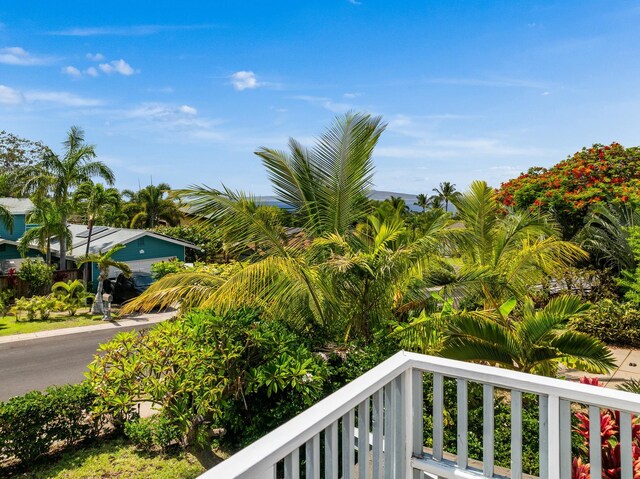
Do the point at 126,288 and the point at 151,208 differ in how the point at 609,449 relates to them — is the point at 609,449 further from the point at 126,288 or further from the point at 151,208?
the point at 151,208

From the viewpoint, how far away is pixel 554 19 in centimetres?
838

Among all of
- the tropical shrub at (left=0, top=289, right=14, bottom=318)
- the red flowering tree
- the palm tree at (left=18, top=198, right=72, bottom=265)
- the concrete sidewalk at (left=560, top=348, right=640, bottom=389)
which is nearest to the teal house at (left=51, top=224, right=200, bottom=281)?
the palm tree at (left=18, top=198, right=72, bottom=265)

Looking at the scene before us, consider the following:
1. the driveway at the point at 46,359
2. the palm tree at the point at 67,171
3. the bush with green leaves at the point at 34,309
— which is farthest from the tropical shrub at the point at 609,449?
the palm tree at the point at 67,171

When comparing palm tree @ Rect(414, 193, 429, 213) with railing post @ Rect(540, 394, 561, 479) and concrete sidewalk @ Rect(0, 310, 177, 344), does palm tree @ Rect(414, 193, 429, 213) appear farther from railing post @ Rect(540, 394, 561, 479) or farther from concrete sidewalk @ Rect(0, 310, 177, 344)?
railing post @ Rect(540, 394, 561, 479)

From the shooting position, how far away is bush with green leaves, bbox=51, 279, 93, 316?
15.4 m

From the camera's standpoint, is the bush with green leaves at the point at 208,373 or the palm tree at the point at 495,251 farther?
the palm tree at the point at 495,251

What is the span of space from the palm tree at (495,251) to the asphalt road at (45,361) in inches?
312

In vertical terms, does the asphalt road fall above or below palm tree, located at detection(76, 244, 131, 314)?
below

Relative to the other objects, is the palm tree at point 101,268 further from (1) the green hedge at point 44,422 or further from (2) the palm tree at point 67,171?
(1) the green hedge at point 44,422

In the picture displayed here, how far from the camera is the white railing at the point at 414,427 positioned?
153 centimetres

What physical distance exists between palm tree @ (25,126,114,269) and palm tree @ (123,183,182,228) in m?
12.9

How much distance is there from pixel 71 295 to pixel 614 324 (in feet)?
55.5

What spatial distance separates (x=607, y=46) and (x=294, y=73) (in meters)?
7.24

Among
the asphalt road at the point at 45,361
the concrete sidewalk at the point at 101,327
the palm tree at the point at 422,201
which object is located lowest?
the concrete sidewalk at the point at 101,327
